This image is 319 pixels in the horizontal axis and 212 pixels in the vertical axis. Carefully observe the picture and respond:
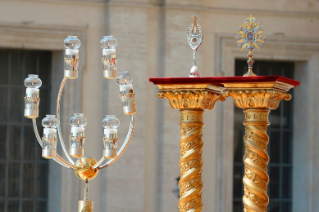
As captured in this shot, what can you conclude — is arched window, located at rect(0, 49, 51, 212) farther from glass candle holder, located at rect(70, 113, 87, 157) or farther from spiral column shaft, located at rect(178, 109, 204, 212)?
spiral column shaft, located at rect(178, 109, 204, 212)

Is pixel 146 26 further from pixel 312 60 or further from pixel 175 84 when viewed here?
pixel 175 84

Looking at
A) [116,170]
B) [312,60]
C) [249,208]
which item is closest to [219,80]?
[249,208]

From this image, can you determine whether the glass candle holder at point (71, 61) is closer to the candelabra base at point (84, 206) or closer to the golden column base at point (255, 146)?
the candelabra base at point (84, 206)

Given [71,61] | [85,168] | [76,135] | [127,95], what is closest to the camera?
[85,168]

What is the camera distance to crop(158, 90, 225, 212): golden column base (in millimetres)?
10805

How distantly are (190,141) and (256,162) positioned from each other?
2.32ft

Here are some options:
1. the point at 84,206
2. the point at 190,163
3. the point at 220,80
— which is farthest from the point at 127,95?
the point at 84,206

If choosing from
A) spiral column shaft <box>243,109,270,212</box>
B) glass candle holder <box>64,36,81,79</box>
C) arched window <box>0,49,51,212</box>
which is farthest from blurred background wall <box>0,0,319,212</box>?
spiral column shaft <box>243,109,270,212</box>

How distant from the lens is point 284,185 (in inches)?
694

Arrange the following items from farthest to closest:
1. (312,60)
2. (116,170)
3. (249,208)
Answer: (312,60), (116,170), (249,208)

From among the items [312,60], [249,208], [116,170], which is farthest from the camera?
[312,60]

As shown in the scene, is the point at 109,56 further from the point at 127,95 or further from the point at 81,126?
the point at 81,126

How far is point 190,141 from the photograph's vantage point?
10.8m

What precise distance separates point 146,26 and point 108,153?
5966mm
